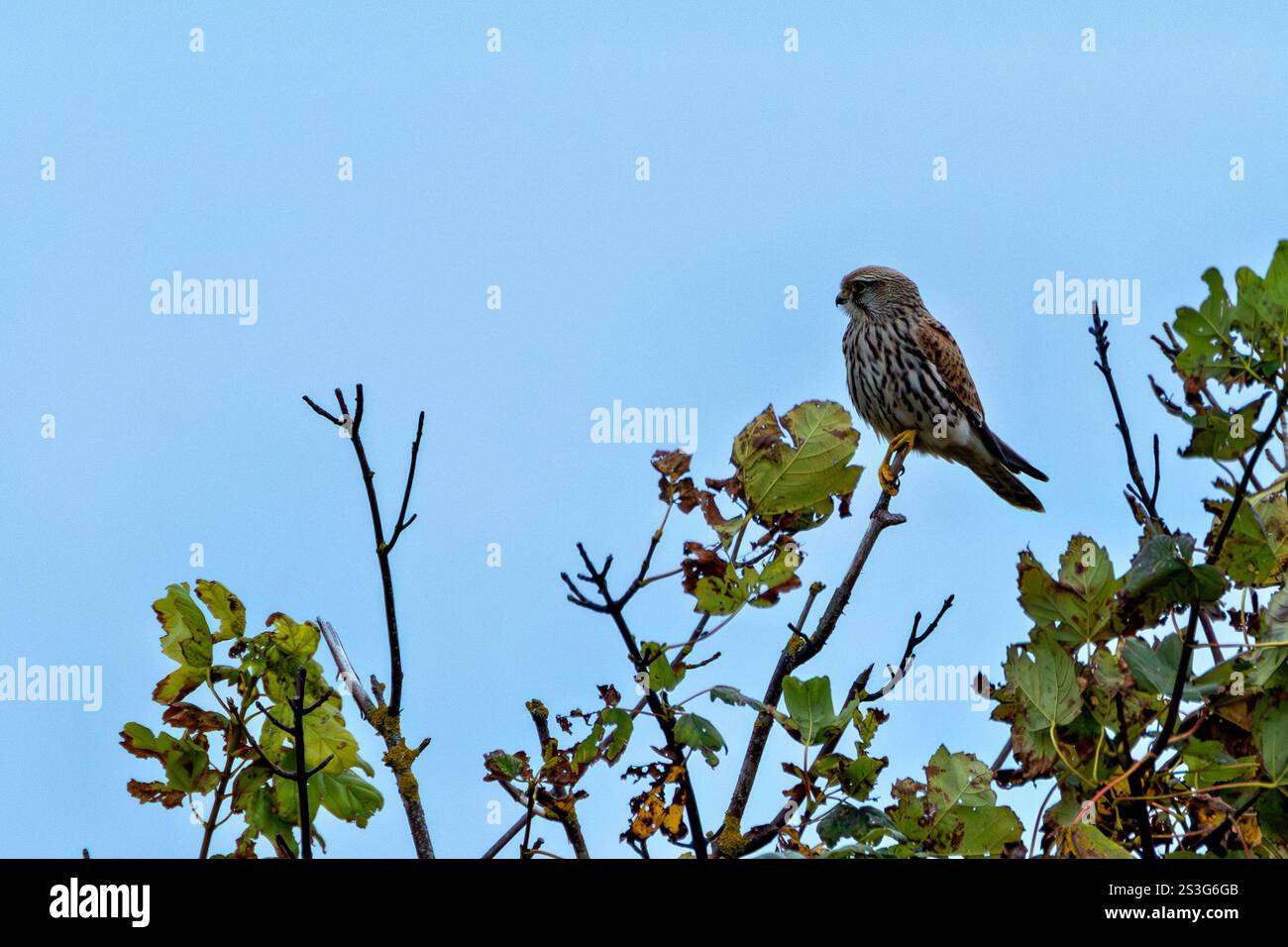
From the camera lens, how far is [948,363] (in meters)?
7.78

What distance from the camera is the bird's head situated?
319 inches

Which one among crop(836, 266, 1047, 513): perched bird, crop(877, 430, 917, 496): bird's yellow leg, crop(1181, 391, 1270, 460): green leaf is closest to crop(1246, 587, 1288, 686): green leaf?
crop(1181, 391, 1270, 460): green leaf

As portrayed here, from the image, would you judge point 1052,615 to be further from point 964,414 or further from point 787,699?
point 964,414

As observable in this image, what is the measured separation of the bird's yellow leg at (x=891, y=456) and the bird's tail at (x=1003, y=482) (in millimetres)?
409

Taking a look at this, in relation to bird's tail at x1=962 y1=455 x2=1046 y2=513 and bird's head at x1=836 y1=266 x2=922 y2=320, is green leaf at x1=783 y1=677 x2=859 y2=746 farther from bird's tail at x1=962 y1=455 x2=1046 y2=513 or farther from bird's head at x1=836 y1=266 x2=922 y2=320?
bird's head at x1=836 y1=266 x2=922 y2=320

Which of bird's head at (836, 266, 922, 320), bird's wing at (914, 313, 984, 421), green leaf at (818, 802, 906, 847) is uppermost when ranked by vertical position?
bird's head at (836, 266, 922, 320)

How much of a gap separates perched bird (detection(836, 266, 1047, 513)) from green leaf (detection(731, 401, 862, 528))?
4.28 m

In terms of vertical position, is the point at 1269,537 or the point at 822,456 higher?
the point at 822,456

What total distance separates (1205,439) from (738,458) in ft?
3.62

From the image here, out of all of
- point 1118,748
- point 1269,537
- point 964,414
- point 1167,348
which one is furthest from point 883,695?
point 964,414

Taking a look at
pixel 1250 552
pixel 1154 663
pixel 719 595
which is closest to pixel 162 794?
pixel 719 595

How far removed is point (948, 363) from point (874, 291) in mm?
686

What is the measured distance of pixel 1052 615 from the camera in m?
2.95

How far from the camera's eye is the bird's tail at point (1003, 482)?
25.3 ft
